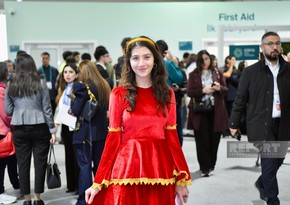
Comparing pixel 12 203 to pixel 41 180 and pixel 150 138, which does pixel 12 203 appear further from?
pixel 150 138

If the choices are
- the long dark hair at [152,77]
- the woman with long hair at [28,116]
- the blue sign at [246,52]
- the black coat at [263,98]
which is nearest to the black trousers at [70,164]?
the woman with long hair at [28,116]

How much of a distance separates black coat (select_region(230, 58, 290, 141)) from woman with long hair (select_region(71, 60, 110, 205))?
1.40 m

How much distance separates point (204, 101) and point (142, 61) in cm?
337

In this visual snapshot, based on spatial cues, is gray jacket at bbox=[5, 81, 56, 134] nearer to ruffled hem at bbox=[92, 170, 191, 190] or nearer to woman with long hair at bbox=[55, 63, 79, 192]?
woman with long hair at bbox=[55, 63, 79, 192]

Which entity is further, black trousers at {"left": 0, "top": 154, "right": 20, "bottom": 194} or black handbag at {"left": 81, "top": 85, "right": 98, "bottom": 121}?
black trousers at {"left": 0, "top": 154, "right": 20, "bottom": 194}

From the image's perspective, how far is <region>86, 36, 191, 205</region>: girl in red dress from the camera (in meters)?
2.43

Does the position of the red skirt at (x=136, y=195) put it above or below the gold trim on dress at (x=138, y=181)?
below

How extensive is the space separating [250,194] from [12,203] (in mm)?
2618

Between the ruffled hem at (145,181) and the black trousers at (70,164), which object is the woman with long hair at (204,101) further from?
the ruffled hem at (145,181)

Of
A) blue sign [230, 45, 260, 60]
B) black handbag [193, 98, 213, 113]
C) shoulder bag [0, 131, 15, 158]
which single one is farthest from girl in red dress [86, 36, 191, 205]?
blue sign [230, 45, 260, 60]

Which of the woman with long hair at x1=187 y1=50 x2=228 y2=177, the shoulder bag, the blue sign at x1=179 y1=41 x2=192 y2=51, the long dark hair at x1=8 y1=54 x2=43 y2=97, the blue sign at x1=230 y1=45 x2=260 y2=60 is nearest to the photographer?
the long dark hair at x1=8 y1=54 x2=43 y2=97

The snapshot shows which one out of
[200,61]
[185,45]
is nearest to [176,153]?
[200,61]

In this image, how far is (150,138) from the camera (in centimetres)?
248

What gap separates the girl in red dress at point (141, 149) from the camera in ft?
7.96
